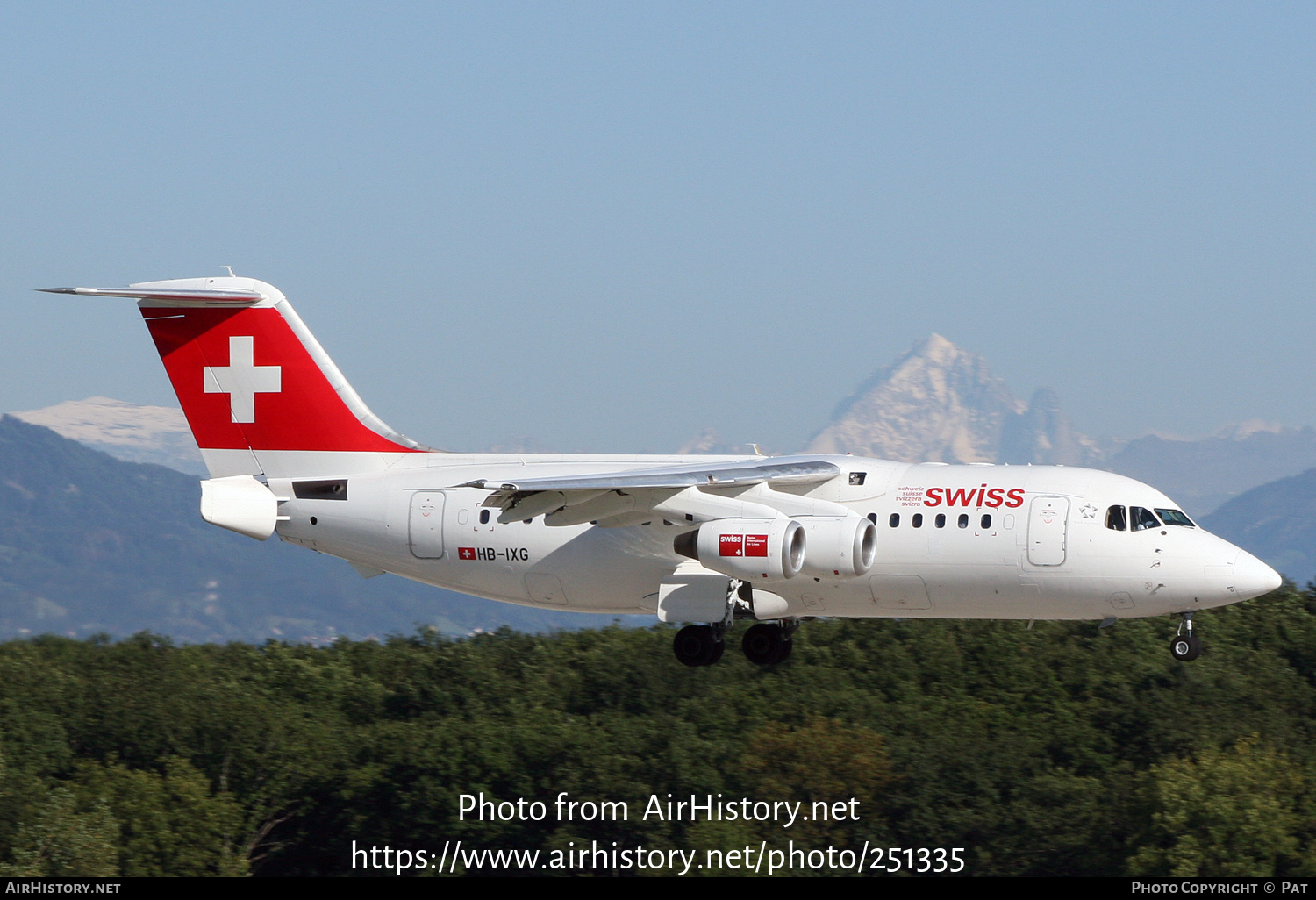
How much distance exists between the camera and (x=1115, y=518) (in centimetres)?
2022

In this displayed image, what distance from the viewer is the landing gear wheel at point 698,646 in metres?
21.8

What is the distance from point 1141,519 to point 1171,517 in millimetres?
425

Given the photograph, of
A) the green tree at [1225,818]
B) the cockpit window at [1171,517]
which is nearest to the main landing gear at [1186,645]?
the cockpit window at [1171,517]

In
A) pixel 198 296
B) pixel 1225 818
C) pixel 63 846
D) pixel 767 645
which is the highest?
pixel 198 296

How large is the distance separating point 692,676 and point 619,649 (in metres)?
3.05

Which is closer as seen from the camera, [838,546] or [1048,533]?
[838,546]

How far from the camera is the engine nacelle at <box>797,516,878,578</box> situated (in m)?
19.8

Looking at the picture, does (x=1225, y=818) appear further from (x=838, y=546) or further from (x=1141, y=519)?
(x=838, y=546)

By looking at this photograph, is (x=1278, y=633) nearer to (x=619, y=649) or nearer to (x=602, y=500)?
(x=619, y=649)

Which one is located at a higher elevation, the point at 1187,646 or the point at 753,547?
the point at 753,547

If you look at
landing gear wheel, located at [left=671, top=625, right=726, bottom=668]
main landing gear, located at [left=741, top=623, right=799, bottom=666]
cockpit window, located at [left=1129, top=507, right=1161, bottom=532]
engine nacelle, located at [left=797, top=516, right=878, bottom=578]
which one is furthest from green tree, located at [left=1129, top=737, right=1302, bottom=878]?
engine nacelle, located at [left=797, top=516, right=878, bottom=578]

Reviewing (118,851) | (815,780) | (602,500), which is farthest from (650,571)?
(118,851)

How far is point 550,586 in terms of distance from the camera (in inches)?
866

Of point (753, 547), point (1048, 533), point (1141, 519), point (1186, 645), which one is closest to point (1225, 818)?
point (1186, 645)
